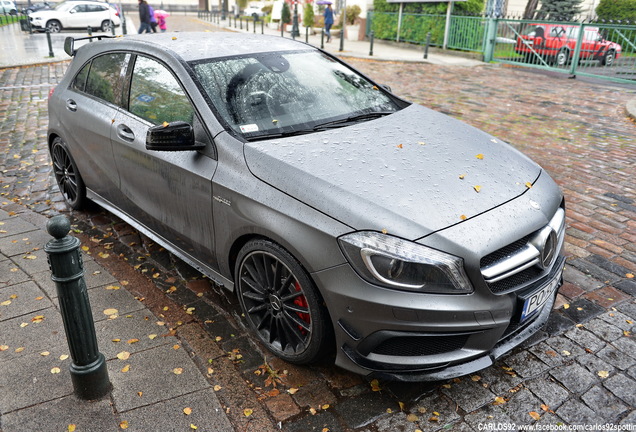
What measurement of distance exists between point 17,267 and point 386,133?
3022 millimetres

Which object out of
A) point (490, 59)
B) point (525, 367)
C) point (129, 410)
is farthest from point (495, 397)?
point (490, 59)

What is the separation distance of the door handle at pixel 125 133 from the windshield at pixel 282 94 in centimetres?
74

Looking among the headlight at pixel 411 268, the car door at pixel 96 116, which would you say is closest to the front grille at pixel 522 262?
the headlight at pixel 411 268

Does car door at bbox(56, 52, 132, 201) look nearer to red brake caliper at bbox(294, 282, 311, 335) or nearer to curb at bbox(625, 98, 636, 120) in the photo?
red brake caliper at bbox(294, 282, 311, 335)

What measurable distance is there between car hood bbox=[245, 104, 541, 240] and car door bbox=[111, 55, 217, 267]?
1.56 feet

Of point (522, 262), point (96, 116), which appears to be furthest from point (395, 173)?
point (96, 116)

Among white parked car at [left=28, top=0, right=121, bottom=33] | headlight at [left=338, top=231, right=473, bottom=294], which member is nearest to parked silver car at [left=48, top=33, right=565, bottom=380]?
headlight at [left=338, top=231, right=473, bottom=294]

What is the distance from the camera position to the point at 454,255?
248 centimetres

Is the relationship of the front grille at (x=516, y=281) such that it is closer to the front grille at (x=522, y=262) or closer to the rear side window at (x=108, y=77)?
the front grille at (x=522, y=262)

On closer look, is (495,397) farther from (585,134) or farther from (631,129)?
(631,129)

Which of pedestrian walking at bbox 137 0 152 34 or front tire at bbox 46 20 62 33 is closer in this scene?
pedestrian walking at bbox 137 0 152 34

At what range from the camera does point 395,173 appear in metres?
2.91

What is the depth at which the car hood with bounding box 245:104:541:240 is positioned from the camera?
2607 millimetres

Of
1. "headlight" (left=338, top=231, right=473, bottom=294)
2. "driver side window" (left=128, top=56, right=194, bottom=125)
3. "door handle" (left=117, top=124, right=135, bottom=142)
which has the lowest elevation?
"headlight" (left=338, top=231, right=473, bottom=294)
